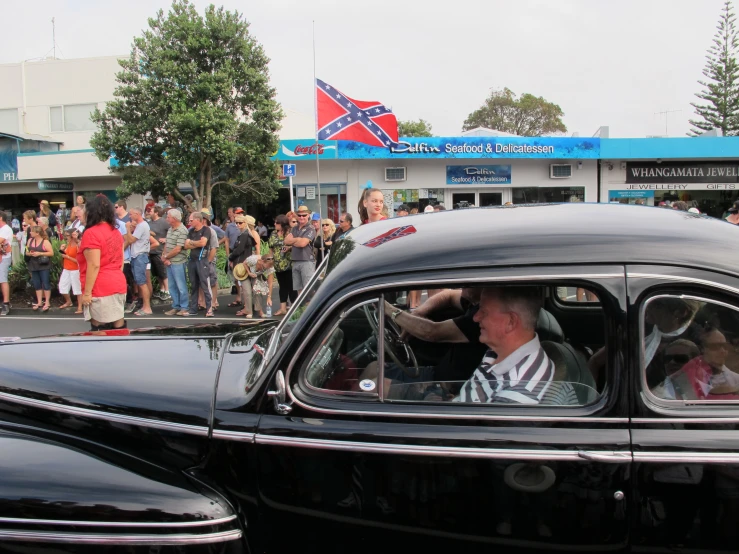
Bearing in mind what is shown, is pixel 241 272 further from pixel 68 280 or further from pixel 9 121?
pixel 9 121

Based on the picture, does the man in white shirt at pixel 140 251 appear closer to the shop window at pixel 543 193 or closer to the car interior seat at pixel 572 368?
the car interior seat at pixel 572 368

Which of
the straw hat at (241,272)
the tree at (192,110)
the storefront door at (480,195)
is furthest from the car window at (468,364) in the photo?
the storefront door at (480,195)

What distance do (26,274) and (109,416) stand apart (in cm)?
1268

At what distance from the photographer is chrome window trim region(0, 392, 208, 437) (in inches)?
77.9

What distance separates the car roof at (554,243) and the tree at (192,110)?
18.4m

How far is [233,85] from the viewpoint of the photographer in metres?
20.1

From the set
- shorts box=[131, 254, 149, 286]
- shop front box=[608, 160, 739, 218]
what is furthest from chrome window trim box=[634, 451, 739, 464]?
shop front box=[608, 160, 739, 218]

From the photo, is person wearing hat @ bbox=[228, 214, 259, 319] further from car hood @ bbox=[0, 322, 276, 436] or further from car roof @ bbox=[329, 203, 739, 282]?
car roof @ bbox=[329, 203, 739, 282]

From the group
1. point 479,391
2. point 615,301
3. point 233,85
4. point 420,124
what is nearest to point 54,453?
point 479,391

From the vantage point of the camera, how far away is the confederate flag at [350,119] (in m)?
9.29

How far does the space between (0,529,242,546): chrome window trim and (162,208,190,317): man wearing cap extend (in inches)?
345

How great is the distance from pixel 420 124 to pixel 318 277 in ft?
208

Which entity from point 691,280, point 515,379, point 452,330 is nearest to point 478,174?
point 452,330

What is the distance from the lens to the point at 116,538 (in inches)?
71.8
